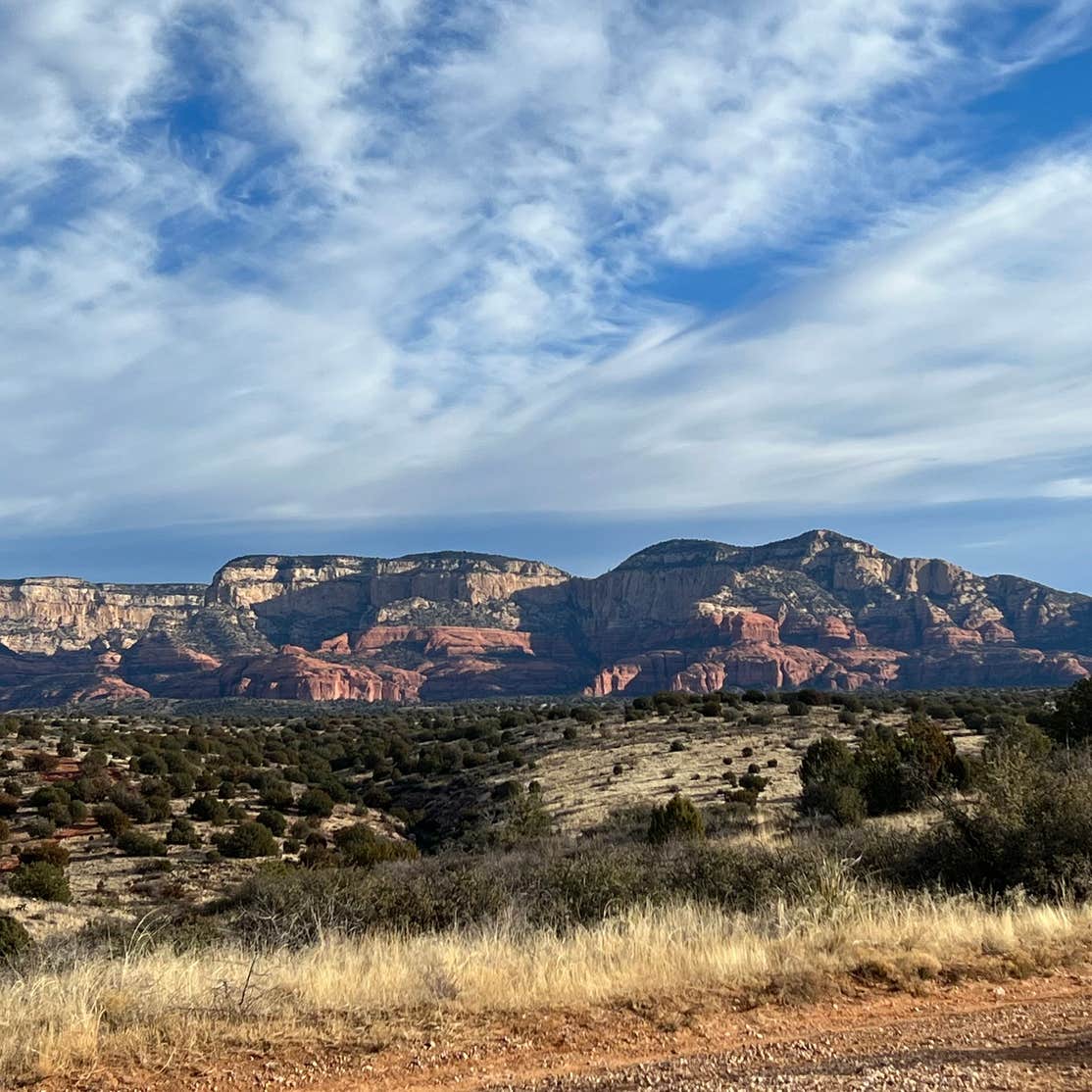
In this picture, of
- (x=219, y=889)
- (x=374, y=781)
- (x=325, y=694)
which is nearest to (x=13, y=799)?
(x=219, y=889)

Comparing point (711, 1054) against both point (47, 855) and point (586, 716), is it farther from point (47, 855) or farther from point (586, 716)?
point (586, 716)

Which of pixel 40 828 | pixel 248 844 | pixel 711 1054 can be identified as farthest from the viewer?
pixel 40 828

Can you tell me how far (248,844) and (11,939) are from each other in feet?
52.1

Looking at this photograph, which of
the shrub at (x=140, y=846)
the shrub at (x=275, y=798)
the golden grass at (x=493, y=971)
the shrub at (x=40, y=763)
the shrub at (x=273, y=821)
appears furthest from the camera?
the shrub at (x=40, y=763)

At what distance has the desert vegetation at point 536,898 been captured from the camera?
25.0 feet

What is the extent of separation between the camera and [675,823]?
22.0 metres

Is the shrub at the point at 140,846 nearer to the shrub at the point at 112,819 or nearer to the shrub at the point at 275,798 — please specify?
the shrub at the point at 112,819

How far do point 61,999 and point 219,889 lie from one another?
60.7 ft

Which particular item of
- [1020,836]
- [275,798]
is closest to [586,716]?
[275,798]

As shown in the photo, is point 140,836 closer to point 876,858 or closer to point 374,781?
point 374,781

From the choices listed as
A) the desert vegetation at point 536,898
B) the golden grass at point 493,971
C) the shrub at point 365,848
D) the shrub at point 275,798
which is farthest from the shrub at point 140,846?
the golden grass at point 493,971

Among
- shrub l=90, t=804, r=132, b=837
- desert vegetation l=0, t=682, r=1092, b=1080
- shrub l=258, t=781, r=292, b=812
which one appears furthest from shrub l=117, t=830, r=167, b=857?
shrub l=258, t=781, r=292, b=812

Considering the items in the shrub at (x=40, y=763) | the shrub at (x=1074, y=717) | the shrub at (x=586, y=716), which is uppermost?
the shrub at (x=1074, y=717)

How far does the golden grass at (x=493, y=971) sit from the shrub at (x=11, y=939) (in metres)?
3.78
